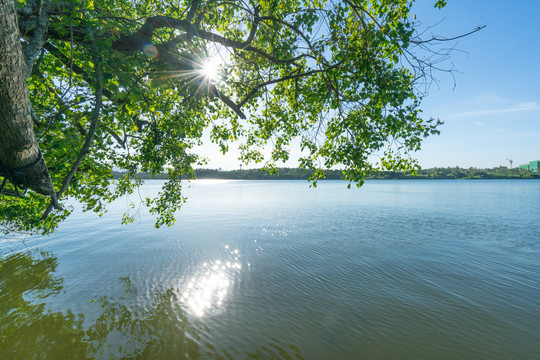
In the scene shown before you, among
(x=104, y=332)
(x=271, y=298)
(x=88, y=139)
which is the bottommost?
(x=271, y=298)

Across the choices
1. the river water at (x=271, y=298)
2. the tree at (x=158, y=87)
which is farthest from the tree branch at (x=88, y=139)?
the river water at (x=271, y=298)

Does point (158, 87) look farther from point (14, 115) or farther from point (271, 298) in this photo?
point (271, 298)

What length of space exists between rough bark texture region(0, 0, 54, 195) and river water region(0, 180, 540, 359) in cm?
452

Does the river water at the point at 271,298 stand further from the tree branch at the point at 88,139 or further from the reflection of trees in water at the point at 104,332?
the tree branch at the point at 88,139

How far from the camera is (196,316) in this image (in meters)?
6.41

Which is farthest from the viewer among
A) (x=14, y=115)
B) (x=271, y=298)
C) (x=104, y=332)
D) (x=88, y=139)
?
(x=271, y=298)

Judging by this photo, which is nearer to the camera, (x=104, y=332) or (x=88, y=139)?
(x=88, y=139)

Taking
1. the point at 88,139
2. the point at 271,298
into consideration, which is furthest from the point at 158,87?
the point at 271,298

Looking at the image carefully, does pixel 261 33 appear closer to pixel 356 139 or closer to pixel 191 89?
pixel 191 89

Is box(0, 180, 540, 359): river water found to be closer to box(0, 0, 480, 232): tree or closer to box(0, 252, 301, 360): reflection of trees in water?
box(0, 252, 301, 360): reflection of trees in water

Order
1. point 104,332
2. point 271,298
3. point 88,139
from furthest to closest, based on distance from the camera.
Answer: point 271,298 < point 104,332 < point 88,139

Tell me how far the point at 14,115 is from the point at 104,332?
5.86 m

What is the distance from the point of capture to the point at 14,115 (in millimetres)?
2117

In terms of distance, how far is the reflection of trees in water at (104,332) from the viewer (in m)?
4.93
